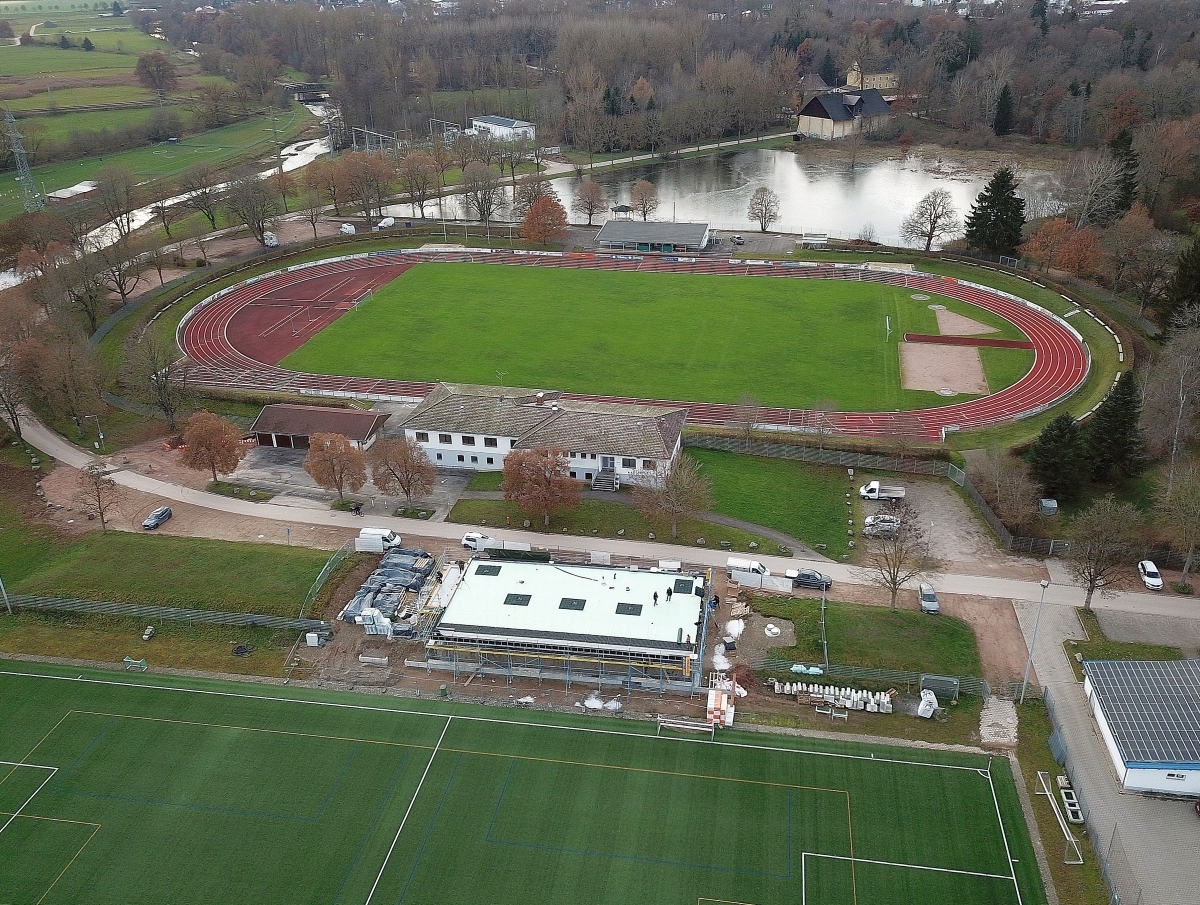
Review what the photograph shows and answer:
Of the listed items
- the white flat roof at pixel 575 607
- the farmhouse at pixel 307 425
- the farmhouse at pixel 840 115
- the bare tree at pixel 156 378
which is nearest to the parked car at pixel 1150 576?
the white flat roof at pixel 575 607

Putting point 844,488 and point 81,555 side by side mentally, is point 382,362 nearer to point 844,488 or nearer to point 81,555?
point 81,555

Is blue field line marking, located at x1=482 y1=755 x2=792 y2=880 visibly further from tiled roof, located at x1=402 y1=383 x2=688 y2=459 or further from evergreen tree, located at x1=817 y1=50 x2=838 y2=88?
evergreen tree, located at x1=817 y1=50 x2=838 y2=88

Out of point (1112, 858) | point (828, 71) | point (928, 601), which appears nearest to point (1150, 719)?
point (1112, 858)

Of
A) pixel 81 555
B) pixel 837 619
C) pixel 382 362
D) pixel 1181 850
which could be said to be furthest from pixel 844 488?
pixel 81 555

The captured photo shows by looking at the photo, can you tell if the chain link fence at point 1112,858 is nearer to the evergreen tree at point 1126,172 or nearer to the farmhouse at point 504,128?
the evergreen tree at point 1126,172

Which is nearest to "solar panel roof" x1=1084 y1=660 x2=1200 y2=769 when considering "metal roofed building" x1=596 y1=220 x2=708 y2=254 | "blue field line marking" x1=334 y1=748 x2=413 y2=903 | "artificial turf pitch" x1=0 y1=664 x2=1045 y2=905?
"artificial turf pitch" x1=0 y1=664 x2=1045 y2=905

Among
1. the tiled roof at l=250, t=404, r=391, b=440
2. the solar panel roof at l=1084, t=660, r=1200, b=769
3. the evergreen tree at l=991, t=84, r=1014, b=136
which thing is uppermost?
the evergreen tree at l=991, t=84, r=1014, b=136

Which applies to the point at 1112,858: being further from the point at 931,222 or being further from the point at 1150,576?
the point at 931,222
